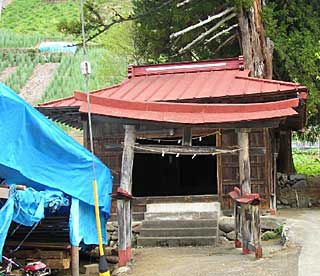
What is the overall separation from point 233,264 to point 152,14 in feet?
34.2

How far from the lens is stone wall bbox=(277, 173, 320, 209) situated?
16922 mm

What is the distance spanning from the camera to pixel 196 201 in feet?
40.6

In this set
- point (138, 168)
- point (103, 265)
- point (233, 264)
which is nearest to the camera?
point (103, 265)

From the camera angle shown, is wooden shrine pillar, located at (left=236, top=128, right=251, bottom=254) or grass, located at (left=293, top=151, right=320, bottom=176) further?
grass, located at (left=293, top=151, right=320, bottom=176)

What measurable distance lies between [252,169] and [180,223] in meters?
2.12

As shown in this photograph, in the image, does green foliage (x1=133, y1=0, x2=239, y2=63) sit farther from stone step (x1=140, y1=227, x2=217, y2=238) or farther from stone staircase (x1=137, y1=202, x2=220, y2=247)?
stone step (x1=140, y1=227, x2=217, y2=238)

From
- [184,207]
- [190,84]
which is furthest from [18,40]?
[184,207]

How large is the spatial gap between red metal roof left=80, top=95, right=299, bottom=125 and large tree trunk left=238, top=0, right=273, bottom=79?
5825 mm

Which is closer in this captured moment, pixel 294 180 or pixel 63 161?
pixel 63 161

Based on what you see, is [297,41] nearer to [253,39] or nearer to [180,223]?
[253,39]

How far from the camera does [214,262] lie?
29.6 ft

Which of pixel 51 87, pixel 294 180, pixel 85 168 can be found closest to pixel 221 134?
pixel 85 168

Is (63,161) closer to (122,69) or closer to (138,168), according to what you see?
(138,168)

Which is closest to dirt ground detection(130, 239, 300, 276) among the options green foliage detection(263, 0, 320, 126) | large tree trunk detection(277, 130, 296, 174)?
green foliage detection(263, 0, 320, 126)
